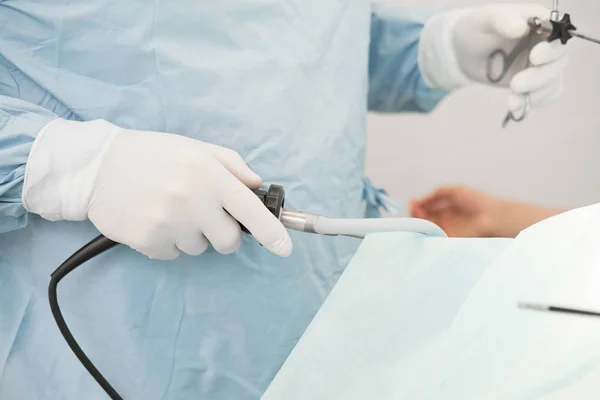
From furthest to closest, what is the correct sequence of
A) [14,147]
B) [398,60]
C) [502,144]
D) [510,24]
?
1. [502,144]
2. [398,60]
3. [510,24]
4. [14,147]

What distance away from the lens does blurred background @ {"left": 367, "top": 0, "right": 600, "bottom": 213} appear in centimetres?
117

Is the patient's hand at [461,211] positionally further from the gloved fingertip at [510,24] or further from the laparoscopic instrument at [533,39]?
the gloved fingertip at [510,24]

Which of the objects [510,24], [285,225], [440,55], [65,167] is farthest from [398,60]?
[65,167]

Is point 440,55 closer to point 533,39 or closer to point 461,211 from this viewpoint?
point 533,39

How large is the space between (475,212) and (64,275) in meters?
0.70

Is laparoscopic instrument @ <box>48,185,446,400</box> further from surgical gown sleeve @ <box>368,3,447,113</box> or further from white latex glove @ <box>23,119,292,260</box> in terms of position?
surgical gown sleeve @ <box>368,3,447,113</box>

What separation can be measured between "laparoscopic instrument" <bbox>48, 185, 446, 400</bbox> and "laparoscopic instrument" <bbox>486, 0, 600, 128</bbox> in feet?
1.53

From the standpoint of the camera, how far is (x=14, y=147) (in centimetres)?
58

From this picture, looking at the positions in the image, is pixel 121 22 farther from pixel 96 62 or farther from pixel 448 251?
pixel 448 251

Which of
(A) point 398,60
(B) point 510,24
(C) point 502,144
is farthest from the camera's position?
(C) point 502,144

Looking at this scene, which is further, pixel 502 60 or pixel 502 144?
pixel 502 144

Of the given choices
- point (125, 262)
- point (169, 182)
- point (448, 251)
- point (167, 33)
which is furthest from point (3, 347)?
point (448, 251)

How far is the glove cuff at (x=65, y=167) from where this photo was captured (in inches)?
23.0

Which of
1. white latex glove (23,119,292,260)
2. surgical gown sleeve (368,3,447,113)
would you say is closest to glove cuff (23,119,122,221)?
white latex glove (23,119,292,260)
